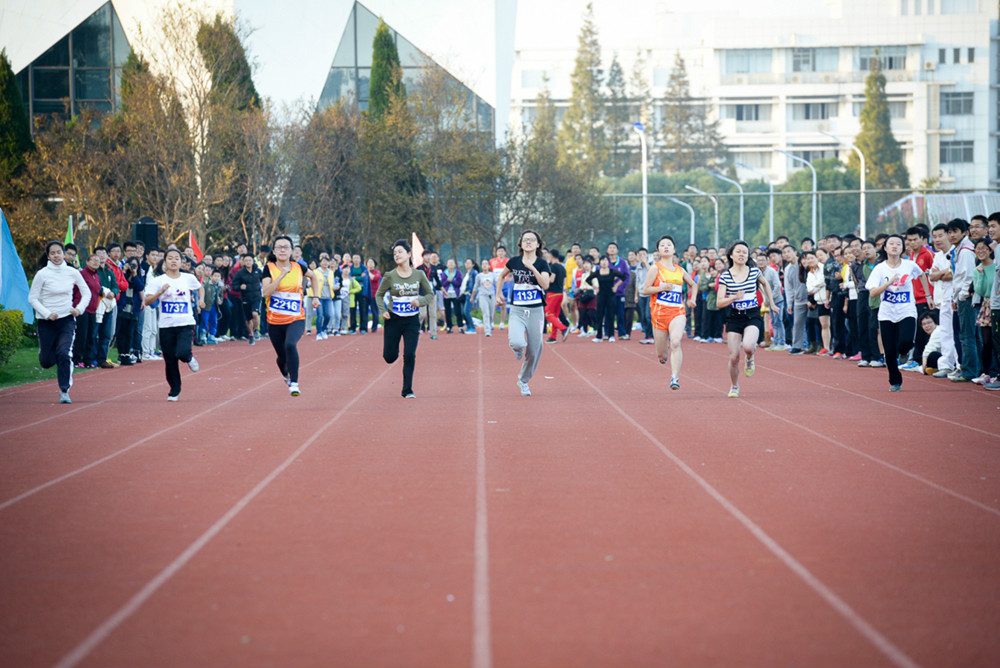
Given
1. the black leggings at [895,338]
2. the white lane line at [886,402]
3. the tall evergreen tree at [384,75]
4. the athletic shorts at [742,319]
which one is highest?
the tall evergreen tree at [384,75]

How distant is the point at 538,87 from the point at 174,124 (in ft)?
279

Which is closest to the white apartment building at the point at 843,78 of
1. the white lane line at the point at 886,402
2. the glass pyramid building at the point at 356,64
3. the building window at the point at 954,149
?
the building window at the point at 954,149

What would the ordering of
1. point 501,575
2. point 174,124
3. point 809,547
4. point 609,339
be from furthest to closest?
1. point 174,124
2. point 609,339
3. point 809,547
4. point 501,575

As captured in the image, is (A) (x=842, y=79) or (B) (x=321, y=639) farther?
(A) (x=842, y=79)

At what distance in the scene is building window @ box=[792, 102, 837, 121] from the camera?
106 meters

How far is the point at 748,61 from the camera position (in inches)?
4309

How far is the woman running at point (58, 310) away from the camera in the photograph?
13.6 m

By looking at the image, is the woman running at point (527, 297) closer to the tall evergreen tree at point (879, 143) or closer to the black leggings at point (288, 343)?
the black leggings at point (288, 343)

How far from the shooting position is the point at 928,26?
104 m

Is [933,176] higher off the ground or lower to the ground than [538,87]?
lower

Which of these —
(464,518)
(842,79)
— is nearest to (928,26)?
(842,79)

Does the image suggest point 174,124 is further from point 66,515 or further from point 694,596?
point 694,596

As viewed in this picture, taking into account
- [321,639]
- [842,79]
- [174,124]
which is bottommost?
[321,639]

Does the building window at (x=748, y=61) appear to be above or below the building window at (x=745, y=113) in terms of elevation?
above
